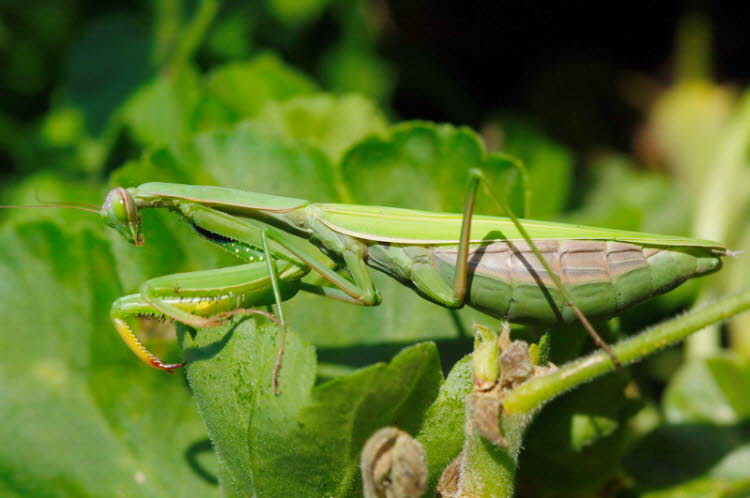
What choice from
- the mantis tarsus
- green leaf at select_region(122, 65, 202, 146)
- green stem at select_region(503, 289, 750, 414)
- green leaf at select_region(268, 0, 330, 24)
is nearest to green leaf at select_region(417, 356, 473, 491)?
green stem at select_region(503, 289, 750, 414)

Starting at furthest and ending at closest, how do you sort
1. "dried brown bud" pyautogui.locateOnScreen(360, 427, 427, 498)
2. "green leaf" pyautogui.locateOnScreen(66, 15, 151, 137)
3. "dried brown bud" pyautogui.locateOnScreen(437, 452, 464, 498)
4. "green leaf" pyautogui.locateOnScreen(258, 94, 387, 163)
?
"green leaf" pyautogui.locateOnScreen(66, 15, 151, 137) → "green leaf" pyautogui.locateOnScreen(258, 94, 387, 163) → "dried brown bud" pyautogui.locateOnScreen(437, 452, 464, 498) → "dried brown bud" pyautogui.locateOnScreen(360, 427, 427, 498)

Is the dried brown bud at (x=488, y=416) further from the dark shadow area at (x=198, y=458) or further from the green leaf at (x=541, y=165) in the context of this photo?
the green leaf at (x=541, y=165)

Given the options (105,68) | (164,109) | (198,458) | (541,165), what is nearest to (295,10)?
(105,68)

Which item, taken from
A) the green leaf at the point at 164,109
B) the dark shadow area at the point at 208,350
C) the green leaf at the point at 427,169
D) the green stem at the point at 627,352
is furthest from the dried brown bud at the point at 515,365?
the green leaf at the point at 164,109

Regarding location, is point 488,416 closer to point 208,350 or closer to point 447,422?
point 447,422

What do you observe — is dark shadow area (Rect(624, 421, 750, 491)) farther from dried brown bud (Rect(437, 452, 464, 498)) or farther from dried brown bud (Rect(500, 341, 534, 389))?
dried brown bud (Rect(500, 341, 534, 389))
